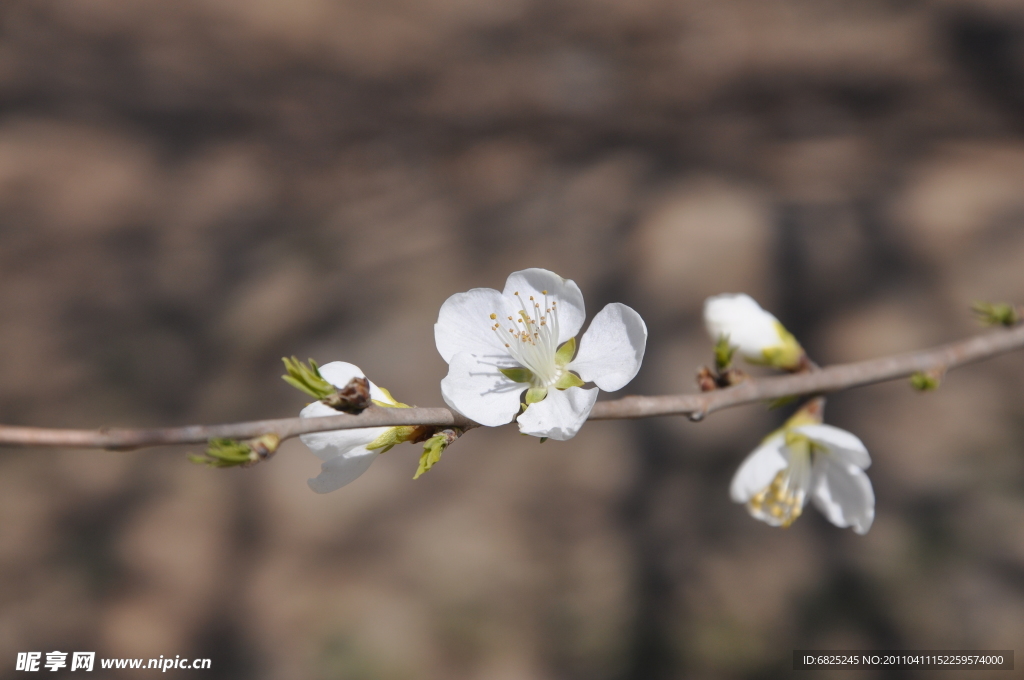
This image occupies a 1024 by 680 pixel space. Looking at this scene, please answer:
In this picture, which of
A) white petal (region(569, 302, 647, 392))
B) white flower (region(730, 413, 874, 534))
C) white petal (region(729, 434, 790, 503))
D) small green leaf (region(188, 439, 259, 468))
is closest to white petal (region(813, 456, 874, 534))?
white flower (region(730, 413, 874, 534))

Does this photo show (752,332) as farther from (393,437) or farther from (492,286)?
(492,286)

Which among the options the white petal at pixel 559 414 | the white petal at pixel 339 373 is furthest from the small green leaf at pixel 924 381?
the white petal at pixel 339 373

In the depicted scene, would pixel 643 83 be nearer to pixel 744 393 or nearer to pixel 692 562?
pixel 692 562

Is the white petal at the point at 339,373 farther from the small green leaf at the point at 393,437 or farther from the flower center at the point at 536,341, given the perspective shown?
the flower center at the point at 536,341

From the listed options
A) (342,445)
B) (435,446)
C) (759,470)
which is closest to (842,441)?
(759,470)

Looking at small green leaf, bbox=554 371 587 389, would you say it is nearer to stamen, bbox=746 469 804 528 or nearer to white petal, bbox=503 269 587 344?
white petal, bbox=503 269 587 344

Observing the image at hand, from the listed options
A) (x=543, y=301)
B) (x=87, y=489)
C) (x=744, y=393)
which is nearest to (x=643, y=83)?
(x=543, y=301)
